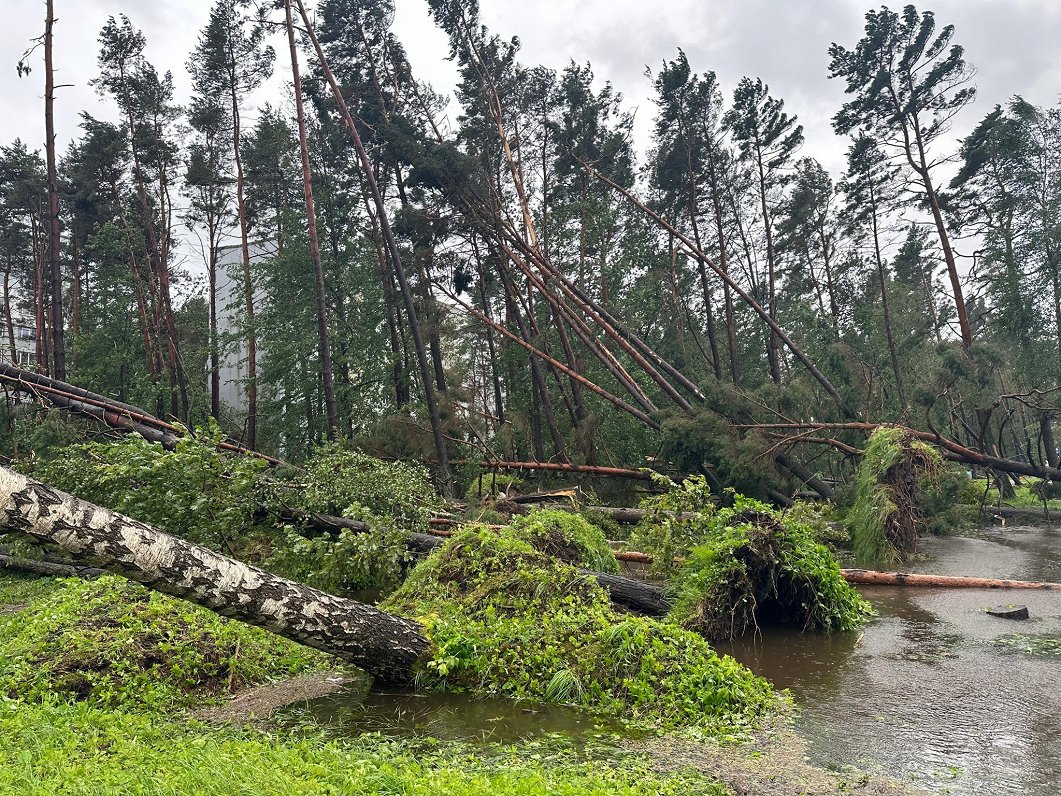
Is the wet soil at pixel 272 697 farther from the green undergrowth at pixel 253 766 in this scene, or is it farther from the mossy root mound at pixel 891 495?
the mossy root mound at pixel 891 495

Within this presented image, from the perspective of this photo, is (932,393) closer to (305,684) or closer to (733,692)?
(733,692)

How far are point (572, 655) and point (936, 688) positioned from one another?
8.50 ft

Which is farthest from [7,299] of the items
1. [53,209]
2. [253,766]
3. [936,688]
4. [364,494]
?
[936,688]

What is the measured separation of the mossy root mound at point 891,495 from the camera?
1134 cm

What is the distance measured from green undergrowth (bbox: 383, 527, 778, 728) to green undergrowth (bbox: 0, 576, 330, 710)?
131 centimetres

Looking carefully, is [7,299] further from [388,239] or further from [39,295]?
[388,239]

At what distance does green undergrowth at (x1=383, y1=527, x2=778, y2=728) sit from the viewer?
16.4ft

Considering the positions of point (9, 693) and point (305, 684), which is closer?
point (9, 693)

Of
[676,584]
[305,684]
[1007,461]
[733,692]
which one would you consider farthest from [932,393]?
[305,684]

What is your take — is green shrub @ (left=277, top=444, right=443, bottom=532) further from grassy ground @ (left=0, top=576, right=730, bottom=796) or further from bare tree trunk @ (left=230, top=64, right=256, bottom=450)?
bare tree trunk @ (left=230, top=64, right=256, bottom=450)

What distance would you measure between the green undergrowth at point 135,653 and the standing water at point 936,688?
392cm

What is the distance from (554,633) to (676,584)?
2.06 m

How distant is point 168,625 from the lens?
19.1 ft

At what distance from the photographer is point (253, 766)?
344 cm
